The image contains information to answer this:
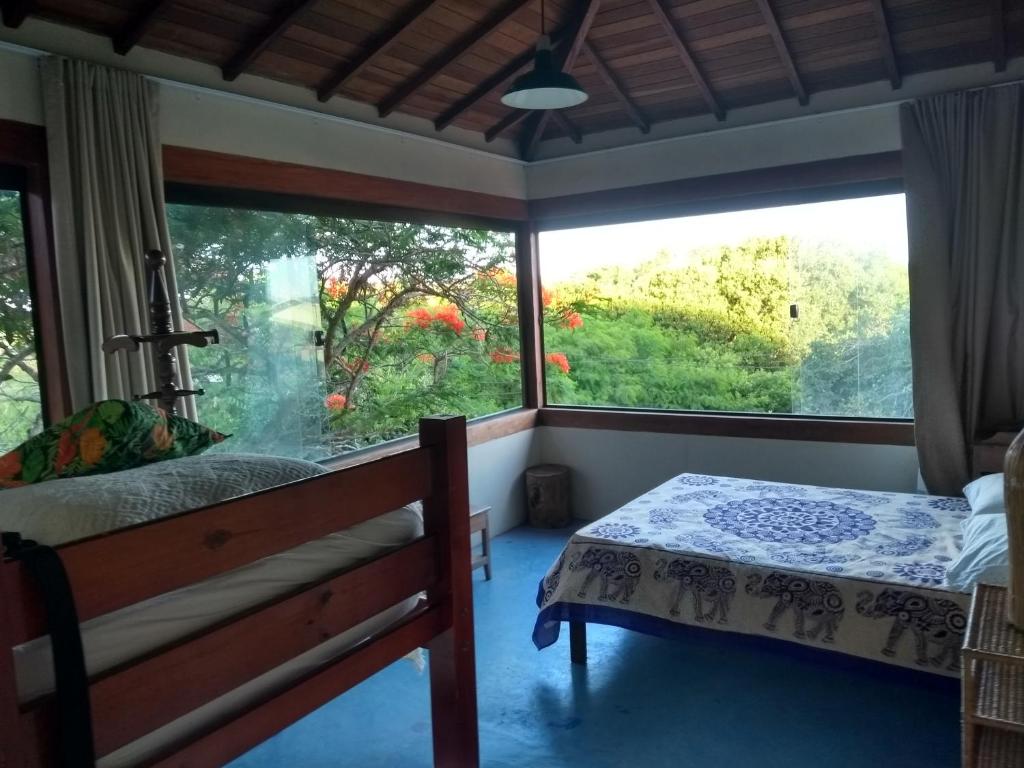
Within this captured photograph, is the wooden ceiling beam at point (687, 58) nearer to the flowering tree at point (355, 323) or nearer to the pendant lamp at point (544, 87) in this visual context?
the pendant lamp at point (544, 87)

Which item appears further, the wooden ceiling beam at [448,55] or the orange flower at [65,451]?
the wooden ceiling beam at [448,55]

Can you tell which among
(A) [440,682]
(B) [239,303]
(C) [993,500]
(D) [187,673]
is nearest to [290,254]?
(B) [239,303]

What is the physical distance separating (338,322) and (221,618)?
2664 mm

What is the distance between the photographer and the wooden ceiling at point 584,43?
3.02m

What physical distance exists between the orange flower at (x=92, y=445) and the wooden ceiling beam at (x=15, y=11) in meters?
1.74

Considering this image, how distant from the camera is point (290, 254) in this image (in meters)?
3.62

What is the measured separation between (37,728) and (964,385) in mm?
3970

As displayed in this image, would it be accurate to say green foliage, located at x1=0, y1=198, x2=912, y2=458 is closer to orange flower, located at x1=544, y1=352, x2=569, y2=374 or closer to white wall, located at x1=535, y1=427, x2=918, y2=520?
orange flower, located at x1=544, y1=352, x2=569, y2=374

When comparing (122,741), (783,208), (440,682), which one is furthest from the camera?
(783,208)

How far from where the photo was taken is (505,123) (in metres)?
4.58

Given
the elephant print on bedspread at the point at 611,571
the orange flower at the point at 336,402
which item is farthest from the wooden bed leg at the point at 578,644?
the orange flower at the point at 336,402

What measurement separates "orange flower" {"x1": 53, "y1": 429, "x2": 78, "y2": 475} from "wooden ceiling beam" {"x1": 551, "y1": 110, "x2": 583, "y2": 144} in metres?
3.62

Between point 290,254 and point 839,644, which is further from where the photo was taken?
point 290,254

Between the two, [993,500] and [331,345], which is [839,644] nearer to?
[993,500]
